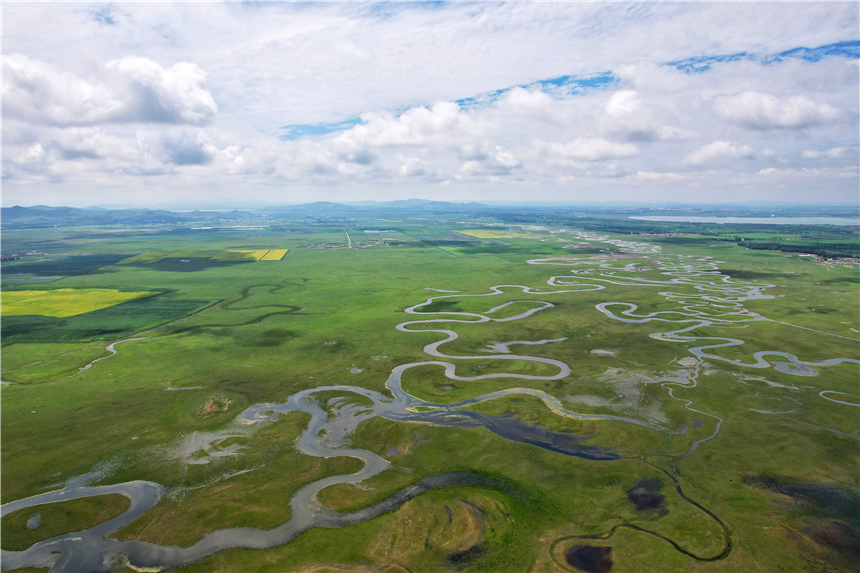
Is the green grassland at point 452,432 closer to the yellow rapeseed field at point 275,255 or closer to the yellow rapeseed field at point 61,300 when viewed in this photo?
the yellow rapeseed field at point 61,300

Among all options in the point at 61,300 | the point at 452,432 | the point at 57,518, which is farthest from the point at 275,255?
the point at 57,518

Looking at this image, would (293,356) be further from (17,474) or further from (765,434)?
(765,434)

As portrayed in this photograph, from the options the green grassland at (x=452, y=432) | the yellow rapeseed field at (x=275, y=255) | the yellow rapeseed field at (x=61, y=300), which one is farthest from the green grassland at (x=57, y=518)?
the yellow rapeseed field at (x=275, y=255)

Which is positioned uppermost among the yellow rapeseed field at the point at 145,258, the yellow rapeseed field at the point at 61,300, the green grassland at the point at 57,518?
the yellow rapeseed field at the point at 145,258

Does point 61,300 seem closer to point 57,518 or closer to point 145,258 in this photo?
point 145,258

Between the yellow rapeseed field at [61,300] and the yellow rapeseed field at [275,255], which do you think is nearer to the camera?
the yellow rapeseed field at [61,300]

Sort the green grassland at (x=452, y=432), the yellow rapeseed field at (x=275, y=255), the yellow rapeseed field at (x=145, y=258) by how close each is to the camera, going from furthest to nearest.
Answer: the yellow rapeseed field at (x=275, y=255) < the yellow rapeseed field at (x=145, y=258) < the green grassland at (x=452, y=432)
